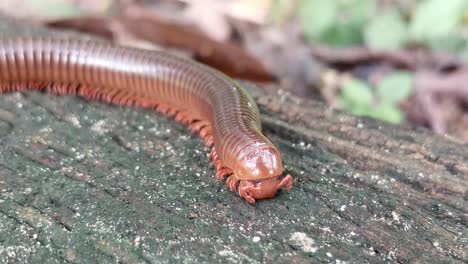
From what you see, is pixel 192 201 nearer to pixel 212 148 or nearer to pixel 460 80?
pixel 212 148

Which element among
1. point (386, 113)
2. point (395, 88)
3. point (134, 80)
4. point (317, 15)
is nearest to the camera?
point (134, 80)

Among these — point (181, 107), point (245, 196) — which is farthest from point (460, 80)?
point (245, 196)

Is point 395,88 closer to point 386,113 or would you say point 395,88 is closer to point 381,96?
point 381,96

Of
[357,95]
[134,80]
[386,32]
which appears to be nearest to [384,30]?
[386,32]

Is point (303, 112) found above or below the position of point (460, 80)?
above

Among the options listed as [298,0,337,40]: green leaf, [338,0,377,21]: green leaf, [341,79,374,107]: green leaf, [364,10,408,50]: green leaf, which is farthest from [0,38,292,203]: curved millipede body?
[338,0,377,21]: green leaf

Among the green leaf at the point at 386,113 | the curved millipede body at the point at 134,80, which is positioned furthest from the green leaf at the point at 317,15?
the curved millipede body at the point at 134,80
